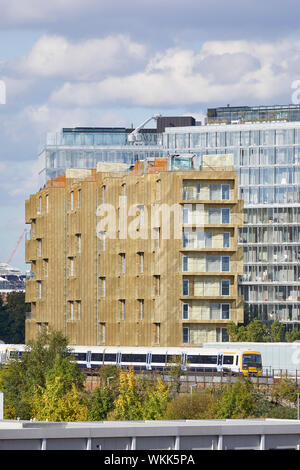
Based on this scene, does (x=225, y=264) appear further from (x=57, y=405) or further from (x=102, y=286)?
(x=57, y=405)

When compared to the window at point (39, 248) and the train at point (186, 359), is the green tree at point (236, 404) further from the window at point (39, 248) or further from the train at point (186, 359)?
the window at point (39, 248)

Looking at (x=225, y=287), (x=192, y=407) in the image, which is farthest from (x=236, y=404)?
(x=225, y=287)

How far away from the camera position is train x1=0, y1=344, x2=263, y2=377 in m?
128

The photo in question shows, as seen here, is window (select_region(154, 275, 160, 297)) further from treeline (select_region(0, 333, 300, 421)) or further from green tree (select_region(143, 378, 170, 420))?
green tree (select_region(143, 378, 170, 420))

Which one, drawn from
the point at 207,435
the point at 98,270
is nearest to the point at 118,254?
the point at 98,270

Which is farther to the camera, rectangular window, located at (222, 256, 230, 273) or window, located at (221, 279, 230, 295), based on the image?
window, located at (221, 279, 230, 295)

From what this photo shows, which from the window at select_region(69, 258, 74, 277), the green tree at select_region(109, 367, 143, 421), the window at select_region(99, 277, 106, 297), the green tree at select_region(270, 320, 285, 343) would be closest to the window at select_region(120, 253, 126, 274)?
the window at select_region(99, 277, 106, 297)

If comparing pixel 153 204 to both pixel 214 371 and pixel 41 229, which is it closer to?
pixel 214 371

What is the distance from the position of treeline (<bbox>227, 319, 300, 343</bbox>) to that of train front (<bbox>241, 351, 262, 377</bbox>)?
1533 centimetres

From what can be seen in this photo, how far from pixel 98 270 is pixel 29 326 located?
3061cm

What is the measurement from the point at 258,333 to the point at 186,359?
50778 millimetres

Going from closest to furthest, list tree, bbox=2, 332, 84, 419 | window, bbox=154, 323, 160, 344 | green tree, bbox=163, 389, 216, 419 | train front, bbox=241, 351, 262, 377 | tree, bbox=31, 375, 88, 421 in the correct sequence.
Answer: tree, bbox=31, 375, 88, 421, green tree, bbox=163, 389, 216, 419, tree, bbox=2, 332, 84, 419, train front, bbox=241, 351, 262, 377, window, bbox=154, 323, 160, 344

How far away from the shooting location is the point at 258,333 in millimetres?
178875

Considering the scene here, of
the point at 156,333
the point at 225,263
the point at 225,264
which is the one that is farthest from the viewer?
the point at 156,333
